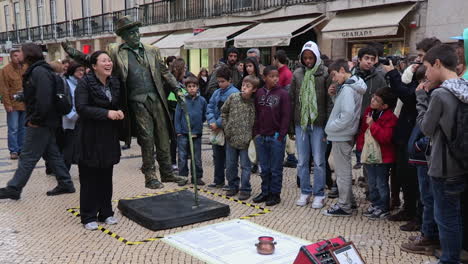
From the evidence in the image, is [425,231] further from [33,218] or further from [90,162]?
[33,218]

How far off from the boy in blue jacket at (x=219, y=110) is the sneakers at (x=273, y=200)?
105 centimetres

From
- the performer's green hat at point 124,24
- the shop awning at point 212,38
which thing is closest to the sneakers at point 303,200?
the performer's green hat at point 124,24

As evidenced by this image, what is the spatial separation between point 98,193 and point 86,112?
3.11ft

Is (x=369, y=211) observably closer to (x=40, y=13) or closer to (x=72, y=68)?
(x=72, y=68)

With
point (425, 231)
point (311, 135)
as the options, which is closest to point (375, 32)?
point (311, 135)

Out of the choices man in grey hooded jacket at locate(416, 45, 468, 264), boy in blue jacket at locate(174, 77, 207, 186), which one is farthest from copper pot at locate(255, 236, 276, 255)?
boy in blue jacket at locate(174, 77, 207, 186)

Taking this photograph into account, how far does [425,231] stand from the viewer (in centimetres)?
427

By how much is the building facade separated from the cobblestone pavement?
3.15 m

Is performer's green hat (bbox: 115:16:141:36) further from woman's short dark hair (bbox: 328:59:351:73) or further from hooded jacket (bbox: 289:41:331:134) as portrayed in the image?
woman's short dark hair (bbox: 328:59:351:73)

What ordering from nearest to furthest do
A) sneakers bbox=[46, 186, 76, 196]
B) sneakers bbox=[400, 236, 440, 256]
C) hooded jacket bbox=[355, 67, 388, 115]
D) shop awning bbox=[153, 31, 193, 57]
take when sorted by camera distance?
sneakers bbox=[400, 236, 440, 256] → hooded jacket bbox=[355, 67, 388, 115] → sneakers bbox=[46, 186, 76, 196] → shop awning bbox=[153, 31, 193, 57]

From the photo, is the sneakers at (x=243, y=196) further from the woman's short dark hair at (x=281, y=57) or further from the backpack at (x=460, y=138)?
the backpack at (x=460, y=138)

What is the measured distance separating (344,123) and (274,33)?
10.1 metres

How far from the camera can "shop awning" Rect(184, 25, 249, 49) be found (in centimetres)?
1700

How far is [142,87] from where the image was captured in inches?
197
